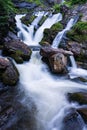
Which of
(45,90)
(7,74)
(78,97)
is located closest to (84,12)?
(45,90)

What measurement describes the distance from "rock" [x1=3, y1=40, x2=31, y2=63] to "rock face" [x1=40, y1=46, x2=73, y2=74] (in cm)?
107

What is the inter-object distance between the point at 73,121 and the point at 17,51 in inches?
277

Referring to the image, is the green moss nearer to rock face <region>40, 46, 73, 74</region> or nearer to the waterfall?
the waterfall

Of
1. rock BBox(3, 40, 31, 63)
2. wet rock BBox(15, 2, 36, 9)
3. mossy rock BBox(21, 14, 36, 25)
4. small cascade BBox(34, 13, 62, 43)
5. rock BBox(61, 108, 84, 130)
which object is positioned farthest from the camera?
wet rock BBox(15, 2, 36, 9)

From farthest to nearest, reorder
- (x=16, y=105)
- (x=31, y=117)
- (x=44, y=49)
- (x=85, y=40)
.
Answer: (x=85, y=40) → (x=44, y=49) → (x=16, y=105) → (x=31, y=117)

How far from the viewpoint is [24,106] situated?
934 centimetres

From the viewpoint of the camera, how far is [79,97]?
9719 millimetres


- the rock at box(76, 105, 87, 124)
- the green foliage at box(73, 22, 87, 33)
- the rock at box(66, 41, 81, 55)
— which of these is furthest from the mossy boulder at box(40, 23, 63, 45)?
the rock at box(76, 105, 87, 124)

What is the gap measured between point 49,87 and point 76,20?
11049 millimetres

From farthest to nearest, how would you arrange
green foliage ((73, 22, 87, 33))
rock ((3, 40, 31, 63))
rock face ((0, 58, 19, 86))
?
green foliage ((73, 22, 87, 33)), rock ((3, 40, 31, 63)), rock face ((0, 58, 19, 86))

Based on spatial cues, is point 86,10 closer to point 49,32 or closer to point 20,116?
point 49,32

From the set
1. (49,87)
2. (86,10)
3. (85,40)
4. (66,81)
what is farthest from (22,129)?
(86,10)

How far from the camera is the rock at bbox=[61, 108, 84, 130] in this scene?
Result: 7.84 metres

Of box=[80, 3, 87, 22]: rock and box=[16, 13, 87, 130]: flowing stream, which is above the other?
box=[80, 3, 87, 22]: rock
